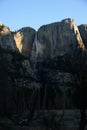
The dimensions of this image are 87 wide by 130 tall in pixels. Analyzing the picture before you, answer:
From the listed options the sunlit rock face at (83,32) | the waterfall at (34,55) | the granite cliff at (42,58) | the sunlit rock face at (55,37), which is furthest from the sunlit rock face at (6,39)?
the sunlit rock face at (83,32)

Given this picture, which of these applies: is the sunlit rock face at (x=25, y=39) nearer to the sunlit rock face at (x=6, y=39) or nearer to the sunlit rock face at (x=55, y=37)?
the sunlit rock face at (x=55, y=37)

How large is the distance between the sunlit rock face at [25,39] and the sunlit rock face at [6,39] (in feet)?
14.2

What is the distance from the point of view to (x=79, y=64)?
20984 millimetres

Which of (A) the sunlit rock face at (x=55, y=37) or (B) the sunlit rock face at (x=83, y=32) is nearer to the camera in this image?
(A) the sunlit rock face at (x=55, y=37)

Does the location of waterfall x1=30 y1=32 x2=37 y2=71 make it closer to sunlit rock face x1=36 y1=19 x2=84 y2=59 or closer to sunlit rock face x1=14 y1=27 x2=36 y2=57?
sunlit rock face x1=36 y1=19 x2=84 y2=59

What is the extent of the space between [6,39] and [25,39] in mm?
12543

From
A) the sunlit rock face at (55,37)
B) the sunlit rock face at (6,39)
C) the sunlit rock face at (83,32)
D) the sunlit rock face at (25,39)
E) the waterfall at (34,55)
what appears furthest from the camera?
the sunlit rock face at (25,39)

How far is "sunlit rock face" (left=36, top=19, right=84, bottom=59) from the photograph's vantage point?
110 meters

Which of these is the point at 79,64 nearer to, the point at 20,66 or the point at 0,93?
the point at 0,93

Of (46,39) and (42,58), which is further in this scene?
(46,39)

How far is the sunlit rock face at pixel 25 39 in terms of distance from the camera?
114 metres

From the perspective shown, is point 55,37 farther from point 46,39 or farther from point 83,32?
point 83,32

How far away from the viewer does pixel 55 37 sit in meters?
114

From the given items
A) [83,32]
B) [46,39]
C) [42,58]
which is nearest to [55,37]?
[46,39]
